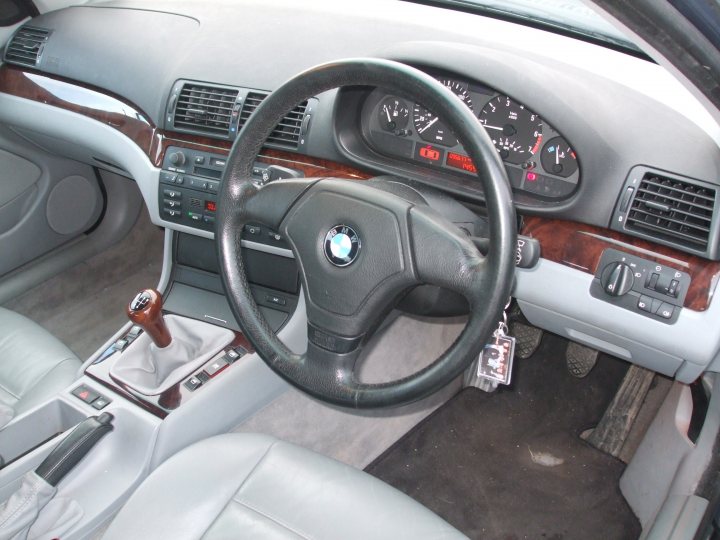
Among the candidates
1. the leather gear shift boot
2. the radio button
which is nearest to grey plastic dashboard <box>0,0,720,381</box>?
the radio button

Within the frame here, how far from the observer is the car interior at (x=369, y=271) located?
1224 mm

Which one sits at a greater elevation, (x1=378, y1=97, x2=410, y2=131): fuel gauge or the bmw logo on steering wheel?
(x1=378, y1=97, x2=410, y2=131): fuel gauge

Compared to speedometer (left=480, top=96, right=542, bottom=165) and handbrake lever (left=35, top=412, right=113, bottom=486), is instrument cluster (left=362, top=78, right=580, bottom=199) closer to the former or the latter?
speedometer (left=480, top=96, right=542, bottom=165)

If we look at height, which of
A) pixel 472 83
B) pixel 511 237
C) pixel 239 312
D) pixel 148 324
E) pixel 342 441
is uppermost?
pixel 472 83

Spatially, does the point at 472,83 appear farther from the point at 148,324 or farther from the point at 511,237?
the point at 148,324

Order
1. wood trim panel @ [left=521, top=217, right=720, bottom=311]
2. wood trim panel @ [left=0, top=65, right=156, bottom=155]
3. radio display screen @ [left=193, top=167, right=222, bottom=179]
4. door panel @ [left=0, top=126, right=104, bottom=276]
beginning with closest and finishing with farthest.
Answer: wood trim panel @ [left=521, top=217, right=720, bottom=311] < radio display screen @ [left=193, top=167, right=222, bottom=179] < wood trim panel @ [left=0, top=65, right=156, bottom=155] < door panel @ [left=0, top=126, right=104, bottom=276]

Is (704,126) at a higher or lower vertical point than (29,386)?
higher

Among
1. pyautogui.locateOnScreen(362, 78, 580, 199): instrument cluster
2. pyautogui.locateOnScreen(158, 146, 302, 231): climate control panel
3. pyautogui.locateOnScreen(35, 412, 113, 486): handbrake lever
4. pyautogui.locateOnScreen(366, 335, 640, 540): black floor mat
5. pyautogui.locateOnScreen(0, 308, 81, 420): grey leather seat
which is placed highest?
pyautogui.locateOnScreen(362, 78, 580, 199): instrument cluster

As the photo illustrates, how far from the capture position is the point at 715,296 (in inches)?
53.2

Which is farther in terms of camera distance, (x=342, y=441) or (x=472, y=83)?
(x=342, y=441)

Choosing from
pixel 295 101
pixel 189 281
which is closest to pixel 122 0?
pixel 189 281

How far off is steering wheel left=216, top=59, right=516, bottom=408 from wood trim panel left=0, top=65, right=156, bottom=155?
0.79 m

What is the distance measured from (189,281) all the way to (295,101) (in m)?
0.91

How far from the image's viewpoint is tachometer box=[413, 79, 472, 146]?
1.50m
